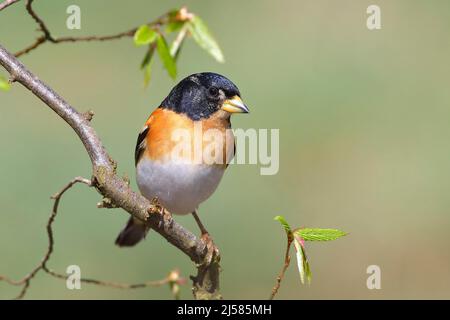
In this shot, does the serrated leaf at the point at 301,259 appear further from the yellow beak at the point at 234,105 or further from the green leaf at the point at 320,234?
the yellow beak at the point at 234,105

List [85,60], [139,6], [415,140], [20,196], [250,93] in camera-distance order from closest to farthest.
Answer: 1. [20,196]
2. [415,140]
3. [250,93]
4. [85,60]
5. [139,6]

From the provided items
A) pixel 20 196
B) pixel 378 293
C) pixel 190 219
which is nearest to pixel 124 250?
pixel 190 219

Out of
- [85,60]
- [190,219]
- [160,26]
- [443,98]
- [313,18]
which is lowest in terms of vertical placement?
[190,219]

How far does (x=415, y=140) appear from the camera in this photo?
337 inches

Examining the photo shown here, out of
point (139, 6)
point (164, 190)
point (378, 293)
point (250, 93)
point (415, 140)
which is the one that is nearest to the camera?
point (164, 190)

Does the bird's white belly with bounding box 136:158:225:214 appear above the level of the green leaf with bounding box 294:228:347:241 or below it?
above

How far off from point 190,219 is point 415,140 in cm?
311

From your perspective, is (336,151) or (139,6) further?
(139,6)

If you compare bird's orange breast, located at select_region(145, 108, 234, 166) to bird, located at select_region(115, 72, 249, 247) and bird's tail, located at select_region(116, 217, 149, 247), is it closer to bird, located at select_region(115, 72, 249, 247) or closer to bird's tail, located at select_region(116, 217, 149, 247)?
bird, located at select_region(115, 72, 249, 247)

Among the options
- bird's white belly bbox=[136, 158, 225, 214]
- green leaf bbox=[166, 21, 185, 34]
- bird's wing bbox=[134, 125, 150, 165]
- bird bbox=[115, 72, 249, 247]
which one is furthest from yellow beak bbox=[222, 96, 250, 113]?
green leaf bbox=[166, 21, 185, 34]

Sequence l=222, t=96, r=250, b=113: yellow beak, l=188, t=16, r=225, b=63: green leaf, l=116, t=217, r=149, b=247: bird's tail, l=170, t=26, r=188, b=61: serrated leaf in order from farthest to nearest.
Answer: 1. l=116, t=217, r=149, b=247: bird's tail
2. l=222, t=96, r=250, b=113: yellow beak
3. l=170, t=26, r=188, b=61: serrated leaf
4. l=188, t=16, r=225, b=63: green leaf

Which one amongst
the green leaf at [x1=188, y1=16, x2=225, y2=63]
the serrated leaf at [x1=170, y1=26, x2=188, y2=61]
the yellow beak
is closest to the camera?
the green leaf at [x1=188, y1=16, x2=225, y2=63]

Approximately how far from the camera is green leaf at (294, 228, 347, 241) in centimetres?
222

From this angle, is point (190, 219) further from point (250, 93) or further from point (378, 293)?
point (250, 93)
